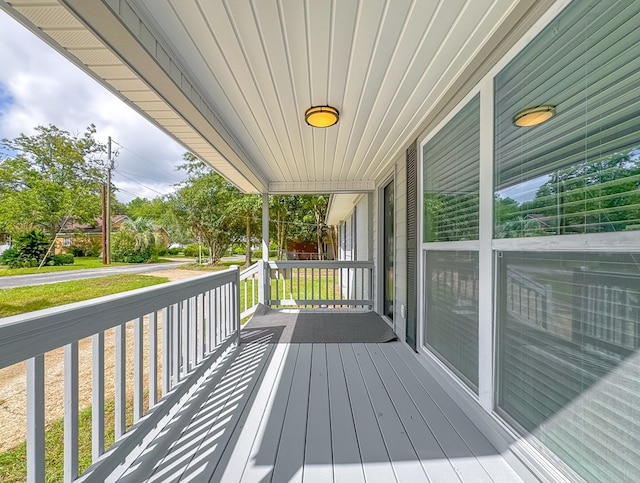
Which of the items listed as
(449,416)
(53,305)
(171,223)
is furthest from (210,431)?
(171,223)

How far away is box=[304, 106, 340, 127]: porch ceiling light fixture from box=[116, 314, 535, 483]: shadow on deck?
7.47 ft

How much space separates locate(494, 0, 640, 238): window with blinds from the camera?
36.7 inches

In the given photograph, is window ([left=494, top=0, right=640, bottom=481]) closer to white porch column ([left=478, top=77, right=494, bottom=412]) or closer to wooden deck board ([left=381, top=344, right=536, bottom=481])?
white porch column ([left=478, top=77, right=494, bottom=412])

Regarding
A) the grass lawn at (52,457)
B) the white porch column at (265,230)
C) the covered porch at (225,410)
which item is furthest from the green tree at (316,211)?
the grass lawn at (52,457)

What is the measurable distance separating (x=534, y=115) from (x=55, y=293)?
12362 millimetres

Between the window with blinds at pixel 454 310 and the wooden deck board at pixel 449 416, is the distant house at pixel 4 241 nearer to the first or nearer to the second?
the wooden deck board at pixel 449 416

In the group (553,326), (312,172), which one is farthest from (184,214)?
(553,326)

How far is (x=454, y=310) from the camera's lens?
6.77 feet

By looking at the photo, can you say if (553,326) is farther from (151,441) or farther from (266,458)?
(151,441)

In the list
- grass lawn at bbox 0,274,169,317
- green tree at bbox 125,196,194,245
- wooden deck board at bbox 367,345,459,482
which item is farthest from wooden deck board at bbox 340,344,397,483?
green tree at bbox 125,196,194,245

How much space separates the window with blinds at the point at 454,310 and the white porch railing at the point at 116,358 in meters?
1.94

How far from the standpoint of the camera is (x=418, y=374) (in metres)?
2.50

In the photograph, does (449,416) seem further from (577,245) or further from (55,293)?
(55,293)

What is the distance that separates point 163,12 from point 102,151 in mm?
19601
